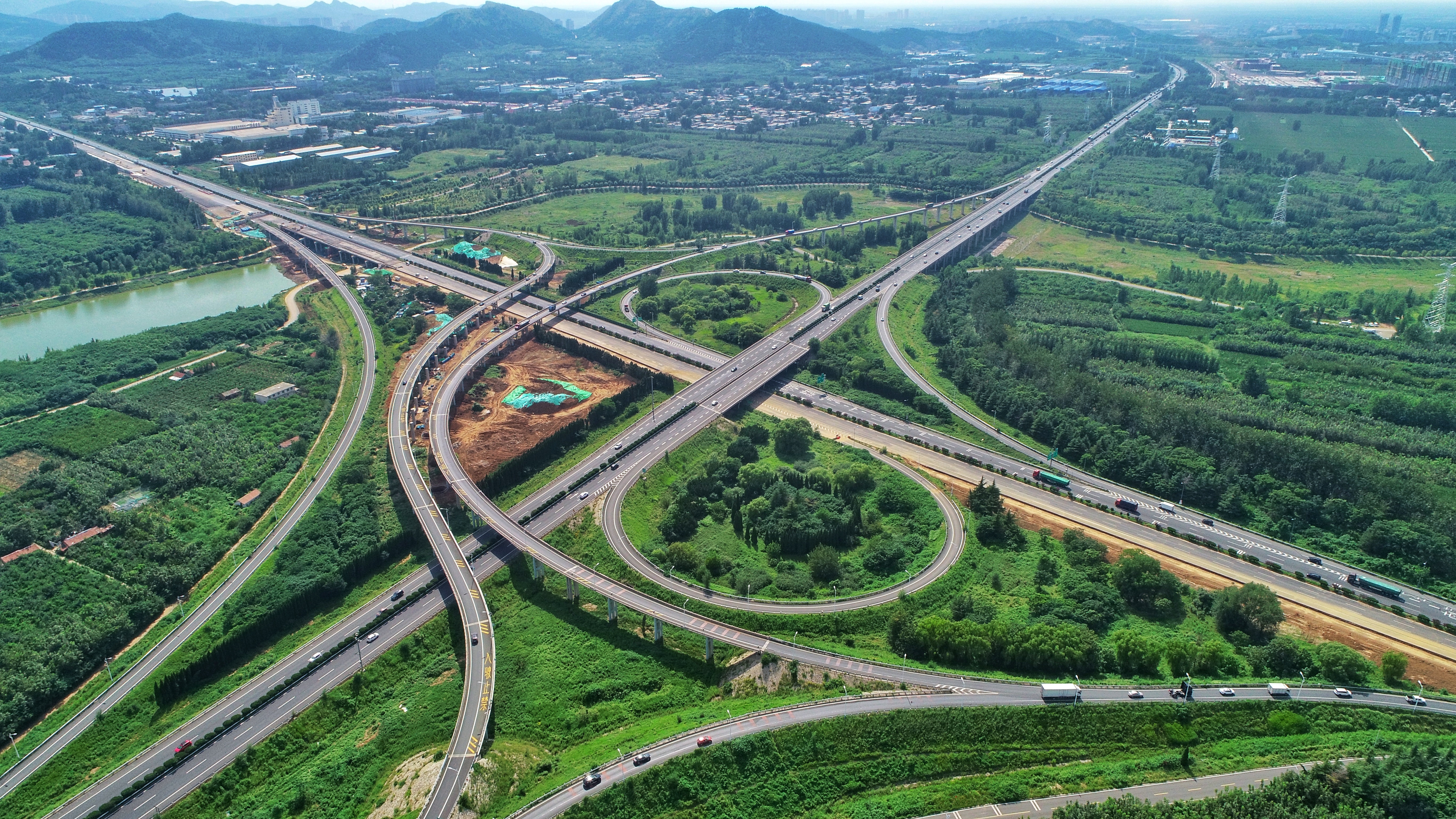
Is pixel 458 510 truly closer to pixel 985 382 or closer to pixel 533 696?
pixel 533 696

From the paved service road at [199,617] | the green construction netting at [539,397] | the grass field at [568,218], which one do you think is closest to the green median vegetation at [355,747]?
the paved service road at [199,617]

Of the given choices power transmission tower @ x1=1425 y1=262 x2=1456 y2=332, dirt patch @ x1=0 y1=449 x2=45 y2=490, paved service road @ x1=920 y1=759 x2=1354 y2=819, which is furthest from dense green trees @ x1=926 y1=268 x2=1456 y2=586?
dirt patch @ x1=0 y1=449 x2=45 y2=490

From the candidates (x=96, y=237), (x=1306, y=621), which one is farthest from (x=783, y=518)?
(x=96, y=237)

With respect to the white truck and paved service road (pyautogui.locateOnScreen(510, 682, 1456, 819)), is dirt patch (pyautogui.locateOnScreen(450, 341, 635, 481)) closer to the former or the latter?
paved service road (pyautogui.locateOnScreen(510, 682, 1456, 819))

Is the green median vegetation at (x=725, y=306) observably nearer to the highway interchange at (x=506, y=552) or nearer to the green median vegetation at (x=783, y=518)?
the highway interchange at (x=506, y=552)

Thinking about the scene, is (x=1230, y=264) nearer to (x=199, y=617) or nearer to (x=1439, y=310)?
(x=1439, y=310)

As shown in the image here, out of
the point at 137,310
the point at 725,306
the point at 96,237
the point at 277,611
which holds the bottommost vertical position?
the point at 277,611

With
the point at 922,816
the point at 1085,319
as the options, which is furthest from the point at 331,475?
the point at 1085,319
